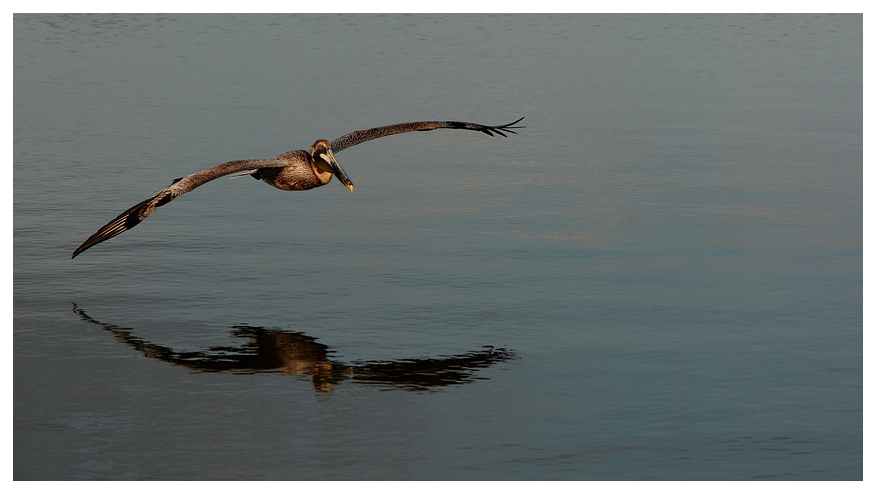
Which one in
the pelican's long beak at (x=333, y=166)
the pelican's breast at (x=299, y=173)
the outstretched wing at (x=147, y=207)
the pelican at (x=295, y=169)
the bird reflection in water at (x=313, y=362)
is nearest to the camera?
the bird reflection in water at (x=313, y=362)

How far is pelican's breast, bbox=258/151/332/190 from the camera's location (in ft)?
57.9

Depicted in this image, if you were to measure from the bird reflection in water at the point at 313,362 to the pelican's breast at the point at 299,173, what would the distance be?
3620mm

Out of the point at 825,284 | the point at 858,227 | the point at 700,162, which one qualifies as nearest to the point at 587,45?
the point at 700,162

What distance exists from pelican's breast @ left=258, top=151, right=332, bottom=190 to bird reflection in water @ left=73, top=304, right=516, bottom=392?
3.62 m

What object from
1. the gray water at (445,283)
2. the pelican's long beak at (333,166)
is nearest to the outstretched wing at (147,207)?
the gray water at (445,283)

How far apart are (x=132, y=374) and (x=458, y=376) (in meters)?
3.67

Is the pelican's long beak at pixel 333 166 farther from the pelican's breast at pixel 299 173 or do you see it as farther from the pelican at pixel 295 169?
the pelican's breast at pixel 299 173

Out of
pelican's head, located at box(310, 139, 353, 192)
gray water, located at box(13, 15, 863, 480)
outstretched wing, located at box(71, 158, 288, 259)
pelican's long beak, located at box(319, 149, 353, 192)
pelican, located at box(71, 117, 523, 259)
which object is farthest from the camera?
→ pelican's head, located at box(310, 139, 353, 192)

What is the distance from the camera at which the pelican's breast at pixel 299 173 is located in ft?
57.9

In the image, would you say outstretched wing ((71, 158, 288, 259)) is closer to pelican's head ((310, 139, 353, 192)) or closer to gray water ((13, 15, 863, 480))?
gray water ((13, 15, 863, 480))

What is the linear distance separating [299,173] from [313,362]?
4.59 metres

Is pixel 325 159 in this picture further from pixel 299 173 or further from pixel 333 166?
pixel 299 173

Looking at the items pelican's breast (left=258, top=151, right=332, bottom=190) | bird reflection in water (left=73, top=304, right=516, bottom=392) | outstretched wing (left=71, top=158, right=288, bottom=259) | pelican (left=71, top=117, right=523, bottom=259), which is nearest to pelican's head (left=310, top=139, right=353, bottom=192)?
pelican (left=71, top=117, right=523, bottom=259)

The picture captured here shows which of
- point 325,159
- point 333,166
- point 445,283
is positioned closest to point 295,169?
point 325,159
